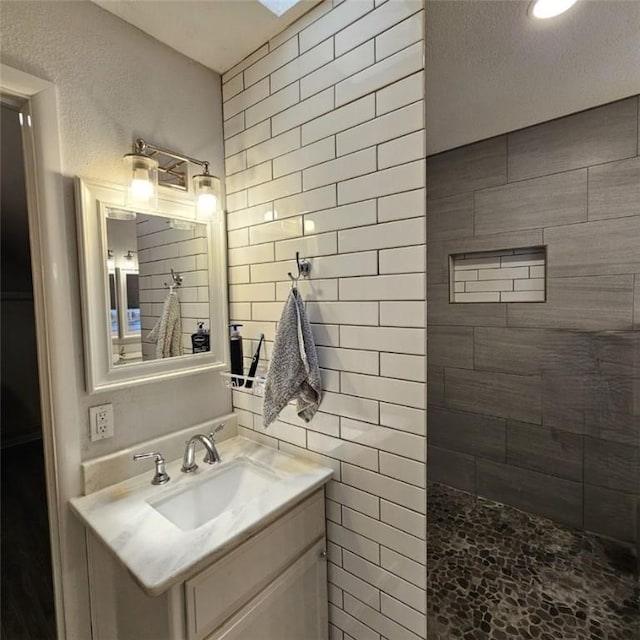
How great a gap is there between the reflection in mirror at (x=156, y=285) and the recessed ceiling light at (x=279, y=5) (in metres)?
0.78

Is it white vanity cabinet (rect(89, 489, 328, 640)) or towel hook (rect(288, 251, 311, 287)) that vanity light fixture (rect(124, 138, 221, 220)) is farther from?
white vanity cabinet (rect(89, 489, 328, 640))

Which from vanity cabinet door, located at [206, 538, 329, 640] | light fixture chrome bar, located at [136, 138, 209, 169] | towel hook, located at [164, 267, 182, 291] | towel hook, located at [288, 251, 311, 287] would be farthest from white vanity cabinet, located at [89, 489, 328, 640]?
light fixture chrome bar, located at [136, 138, 209, 169]

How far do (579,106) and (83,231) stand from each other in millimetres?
2365

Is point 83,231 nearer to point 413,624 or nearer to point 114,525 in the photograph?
point 114,525

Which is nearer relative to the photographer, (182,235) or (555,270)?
(182,235)

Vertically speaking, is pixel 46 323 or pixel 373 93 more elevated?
pixel 373 93

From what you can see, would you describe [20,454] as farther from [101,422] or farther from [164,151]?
[164,151]


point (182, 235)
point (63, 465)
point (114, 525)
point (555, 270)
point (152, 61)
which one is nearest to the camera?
point (114, 525)

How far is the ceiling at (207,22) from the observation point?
1.14 metres

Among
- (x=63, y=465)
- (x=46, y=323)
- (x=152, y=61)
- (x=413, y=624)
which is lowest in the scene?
(x=413, y=624)

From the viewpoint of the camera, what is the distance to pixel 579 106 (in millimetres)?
1782

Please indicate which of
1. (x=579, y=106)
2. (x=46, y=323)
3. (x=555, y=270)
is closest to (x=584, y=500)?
(x=555, y=270)

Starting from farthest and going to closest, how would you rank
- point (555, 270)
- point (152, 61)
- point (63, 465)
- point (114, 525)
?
point (555, 270)
point (152, 61)
point (63, 465)
point (114, 525)

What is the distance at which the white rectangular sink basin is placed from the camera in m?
1.12
